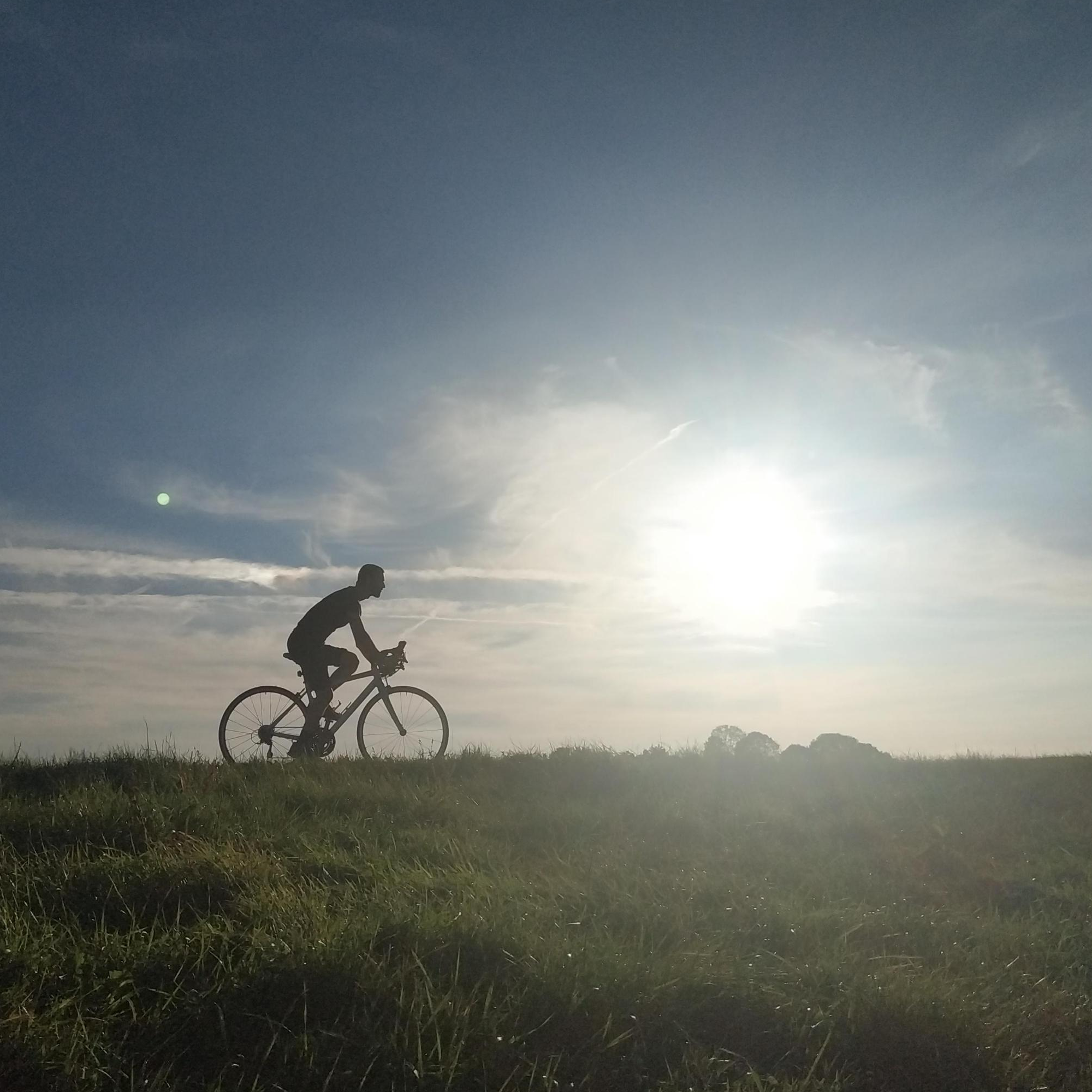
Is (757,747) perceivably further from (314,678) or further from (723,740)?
(314,678)

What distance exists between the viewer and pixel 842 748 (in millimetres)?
15578

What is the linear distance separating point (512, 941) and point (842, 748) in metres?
10.8

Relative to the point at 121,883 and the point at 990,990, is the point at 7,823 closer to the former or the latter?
the point at 121,883

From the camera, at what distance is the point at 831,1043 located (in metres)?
5.64

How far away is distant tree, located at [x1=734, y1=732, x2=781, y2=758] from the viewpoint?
576 inches

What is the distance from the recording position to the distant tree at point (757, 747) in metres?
14.6

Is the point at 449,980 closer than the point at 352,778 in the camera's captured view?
Yes

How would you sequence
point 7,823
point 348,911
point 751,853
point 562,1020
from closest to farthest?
point 562,1020 < point 348,911 < point 7,823 < point 751,853

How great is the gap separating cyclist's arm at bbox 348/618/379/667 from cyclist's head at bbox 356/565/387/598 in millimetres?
415

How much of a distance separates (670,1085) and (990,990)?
3.07 meters

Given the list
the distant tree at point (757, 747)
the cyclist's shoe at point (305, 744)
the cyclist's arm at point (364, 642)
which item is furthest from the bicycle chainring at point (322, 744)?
the distant tree at point (757, 747)

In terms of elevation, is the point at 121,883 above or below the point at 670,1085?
above

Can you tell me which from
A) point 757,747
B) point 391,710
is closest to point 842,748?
point 757,747

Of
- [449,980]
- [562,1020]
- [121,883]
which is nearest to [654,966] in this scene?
[562,1020]
